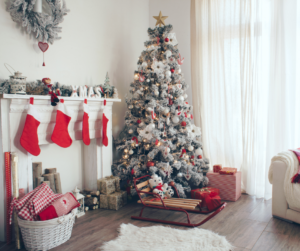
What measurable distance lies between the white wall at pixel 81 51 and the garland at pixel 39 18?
89mm

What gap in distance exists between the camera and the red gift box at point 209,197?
3.37 metres

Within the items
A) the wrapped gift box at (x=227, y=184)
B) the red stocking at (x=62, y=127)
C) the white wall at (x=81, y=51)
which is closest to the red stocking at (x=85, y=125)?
the red stocking at (x=62, y=127)

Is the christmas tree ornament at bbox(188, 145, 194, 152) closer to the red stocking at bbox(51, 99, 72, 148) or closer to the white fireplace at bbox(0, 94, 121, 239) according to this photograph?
the white fireplace at bbox(0, 94, 121, 239)

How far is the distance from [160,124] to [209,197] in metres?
1.14

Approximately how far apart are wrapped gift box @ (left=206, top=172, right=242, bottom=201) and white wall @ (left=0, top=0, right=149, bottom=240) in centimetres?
166

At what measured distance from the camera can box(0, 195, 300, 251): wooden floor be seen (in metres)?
2.47

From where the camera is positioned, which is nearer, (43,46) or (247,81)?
(43,46)

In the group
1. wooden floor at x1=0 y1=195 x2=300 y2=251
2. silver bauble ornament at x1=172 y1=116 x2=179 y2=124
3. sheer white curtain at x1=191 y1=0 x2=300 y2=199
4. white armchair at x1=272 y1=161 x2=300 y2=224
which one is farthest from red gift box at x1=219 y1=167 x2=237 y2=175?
silver bauble ornament at x1=172 y1=116 x2=179 y2=124

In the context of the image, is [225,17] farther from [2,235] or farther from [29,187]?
[2,235]

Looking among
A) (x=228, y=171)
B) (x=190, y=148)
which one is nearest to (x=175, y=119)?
(x=190, y=148)

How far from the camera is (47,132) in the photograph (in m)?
2.90

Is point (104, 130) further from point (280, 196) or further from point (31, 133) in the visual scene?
point (280, 196)

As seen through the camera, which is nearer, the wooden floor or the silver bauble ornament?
the wooden floor

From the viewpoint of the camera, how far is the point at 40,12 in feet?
9.19
